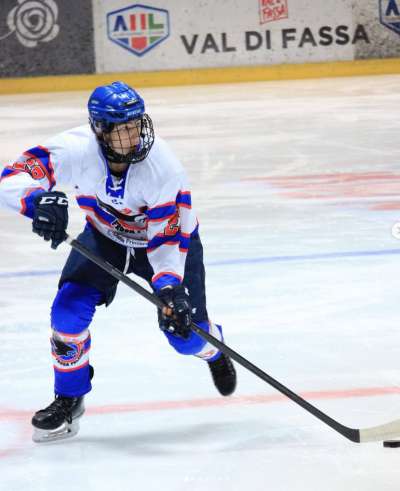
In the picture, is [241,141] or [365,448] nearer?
[365,448]

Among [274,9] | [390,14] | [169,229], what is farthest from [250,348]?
[390,14]

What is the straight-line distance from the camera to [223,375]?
9.95ft

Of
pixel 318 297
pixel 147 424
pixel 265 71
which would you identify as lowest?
pixel 265 71

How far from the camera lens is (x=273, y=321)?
3750mm

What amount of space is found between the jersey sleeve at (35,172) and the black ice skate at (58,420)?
1.73 feet

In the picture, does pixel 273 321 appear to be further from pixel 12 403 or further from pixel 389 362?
pixel 12 403

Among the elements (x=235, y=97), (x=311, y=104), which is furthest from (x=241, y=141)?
(x=235, y=97)

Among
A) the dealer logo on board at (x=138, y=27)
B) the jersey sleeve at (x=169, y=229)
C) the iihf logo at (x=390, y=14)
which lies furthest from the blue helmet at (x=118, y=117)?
the iihf logo at (x=390, y=14)

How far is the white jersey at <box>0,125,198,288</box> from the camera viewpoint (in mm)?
2678

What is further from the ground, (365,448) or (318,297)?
(365,448)

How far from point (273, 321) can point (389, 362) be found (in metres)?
0.58

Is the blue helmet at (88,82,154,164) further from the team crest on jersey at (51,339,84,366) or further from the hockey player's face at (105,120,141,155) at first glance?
the team crest on jersey at (51,339,84,366)

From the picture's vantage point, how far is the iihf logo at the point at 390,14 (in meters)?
12.5

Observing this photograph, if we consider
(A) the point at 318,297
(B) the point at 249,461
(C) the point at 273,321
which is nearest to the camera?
(B) the point at 249,461
